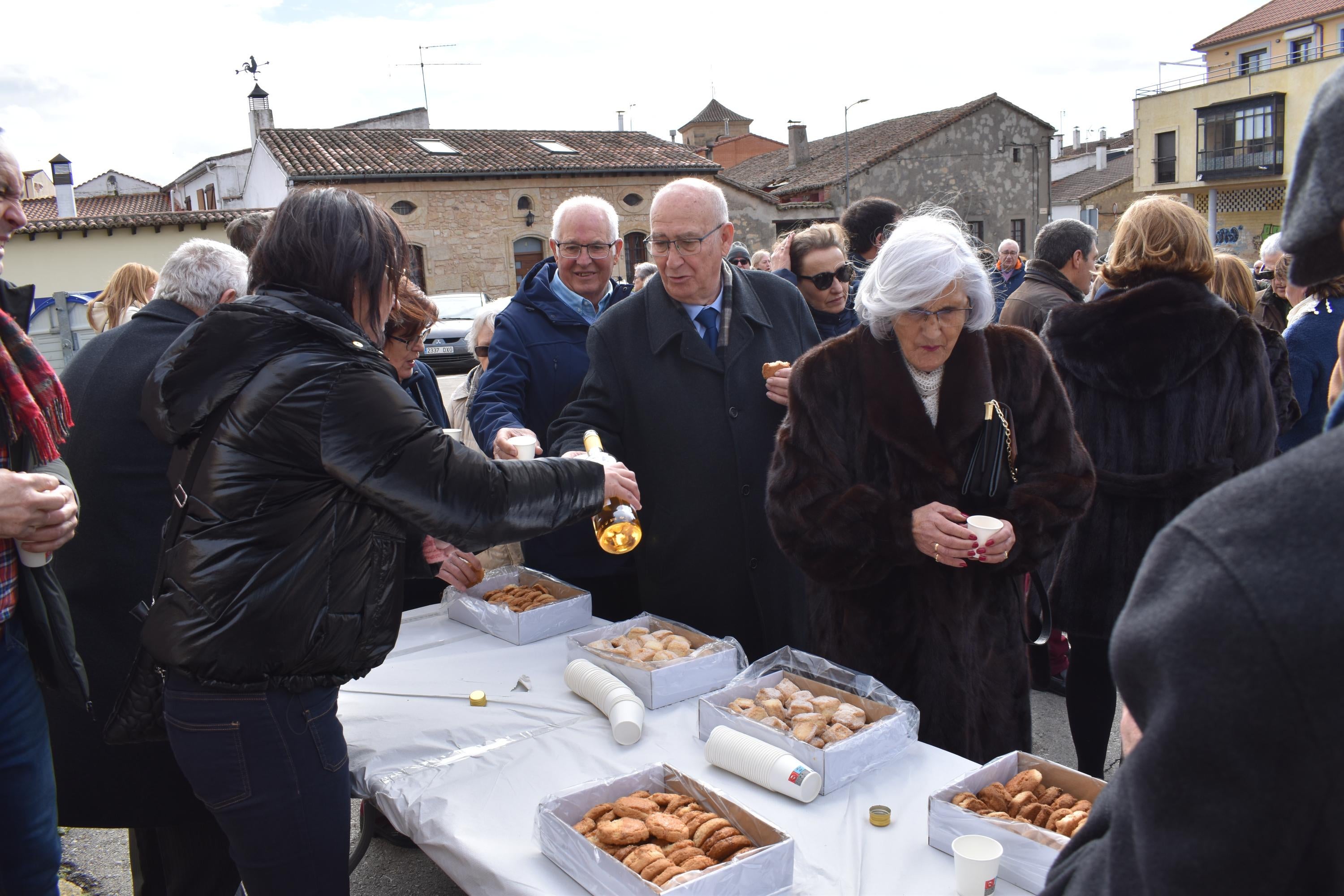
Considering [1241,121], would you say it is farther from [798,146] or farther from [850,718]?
[850,718]

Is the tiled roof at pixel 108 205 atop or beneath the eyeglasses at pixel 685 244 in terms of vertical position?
atop

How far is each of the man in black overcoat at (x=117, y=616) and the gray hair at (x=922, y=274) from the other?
173cm

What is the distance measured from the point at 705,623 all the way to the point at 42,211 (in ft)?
102

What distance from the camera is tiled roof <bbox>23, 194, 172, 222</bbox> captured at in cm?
2766

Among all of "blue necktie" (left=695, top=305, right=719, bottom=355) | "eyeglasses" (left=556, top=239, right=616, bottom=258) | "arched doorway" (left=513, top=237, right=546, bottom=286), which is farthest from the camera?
"arched doorway" (left=513, top=237, right=546, bottom=286)

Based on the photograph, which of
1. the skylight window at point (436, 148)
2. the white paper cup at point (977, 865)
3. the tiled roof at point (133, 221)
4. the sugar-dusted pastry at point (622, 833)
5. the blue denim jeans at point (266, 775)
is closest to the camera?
the white paper cup at point (977, 865)

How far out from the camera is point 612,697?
2094 millimetres

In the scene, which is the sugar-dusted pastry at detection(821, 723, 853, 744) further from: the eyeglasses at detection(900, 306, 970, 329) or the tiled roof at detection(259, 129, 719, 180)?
the tiled roof at detection(259, 129, 719, 180)

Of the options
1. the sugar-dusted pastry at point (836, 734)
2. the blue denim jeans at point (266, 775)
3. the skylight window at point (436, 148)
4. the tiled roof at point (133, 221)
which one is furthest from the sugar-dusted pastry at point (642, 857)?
the skylight window at point (436, 148)

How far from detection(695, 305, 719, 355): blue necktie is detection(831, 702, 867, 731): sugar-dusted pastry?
1.32 m

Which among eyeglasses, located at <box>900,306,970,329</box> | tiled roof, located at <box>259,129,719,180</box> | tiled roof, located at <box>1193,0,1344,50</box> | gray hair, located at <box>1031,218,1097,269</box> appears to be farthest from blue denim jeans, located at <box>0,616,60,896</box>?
tiled roof, located at <box>1193,0,1344,50</box>

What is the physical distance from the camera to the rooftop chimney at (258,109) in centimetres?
2638

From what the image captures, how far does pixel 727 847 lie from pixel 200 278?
1925 millimetres

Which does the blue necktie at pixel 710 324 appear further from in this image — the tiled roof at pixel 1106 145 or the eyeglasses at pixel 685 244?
the tiled roof at pixel 1106 145
